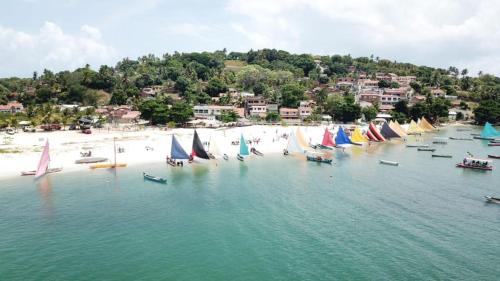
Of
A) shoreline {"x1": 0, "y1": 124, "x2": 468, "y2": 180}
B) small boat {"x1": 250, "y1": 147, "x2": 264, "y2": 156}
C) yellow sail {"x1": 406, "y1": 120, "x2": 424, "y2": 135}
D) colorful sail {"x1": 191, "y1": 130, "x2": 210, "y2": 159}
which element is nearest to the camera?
shoreline {"x1": 0, "y1": 124, "x2": 468, "y2": 180}

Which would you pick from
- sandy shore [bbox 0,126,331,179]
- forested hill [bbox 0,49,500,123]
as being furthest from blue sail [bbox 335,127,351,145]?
forested hill [bbox 0,49,500,123]

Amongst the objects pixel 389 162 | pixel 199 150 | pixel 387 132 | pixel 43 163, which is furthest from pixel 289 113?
pixel 43 163

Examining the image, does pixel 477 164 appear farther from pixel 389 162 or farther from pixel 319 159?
pixel 319 159

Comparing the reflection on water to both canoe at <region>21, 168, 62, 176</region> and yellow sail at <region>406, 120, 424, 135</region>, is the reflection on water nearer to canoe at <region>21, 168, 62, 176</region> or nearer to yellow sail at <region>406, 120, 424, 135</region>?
canoe at <region>21, 168, 62, 176</region>

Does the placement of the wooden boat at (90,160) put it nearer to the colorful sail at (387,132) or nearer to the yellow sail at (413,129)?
the colorful sail at (387,132)

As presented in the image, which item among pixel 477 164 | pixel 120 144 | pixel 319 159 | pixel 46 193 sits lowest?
pixel 46 193

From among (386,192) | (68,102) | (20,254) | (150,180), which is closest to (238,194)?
(150,180)

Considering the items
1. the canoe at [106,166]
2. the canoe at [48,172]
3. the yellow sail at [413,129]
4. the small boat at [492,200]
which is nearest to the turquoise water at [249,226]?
the small boat at [492,200]
